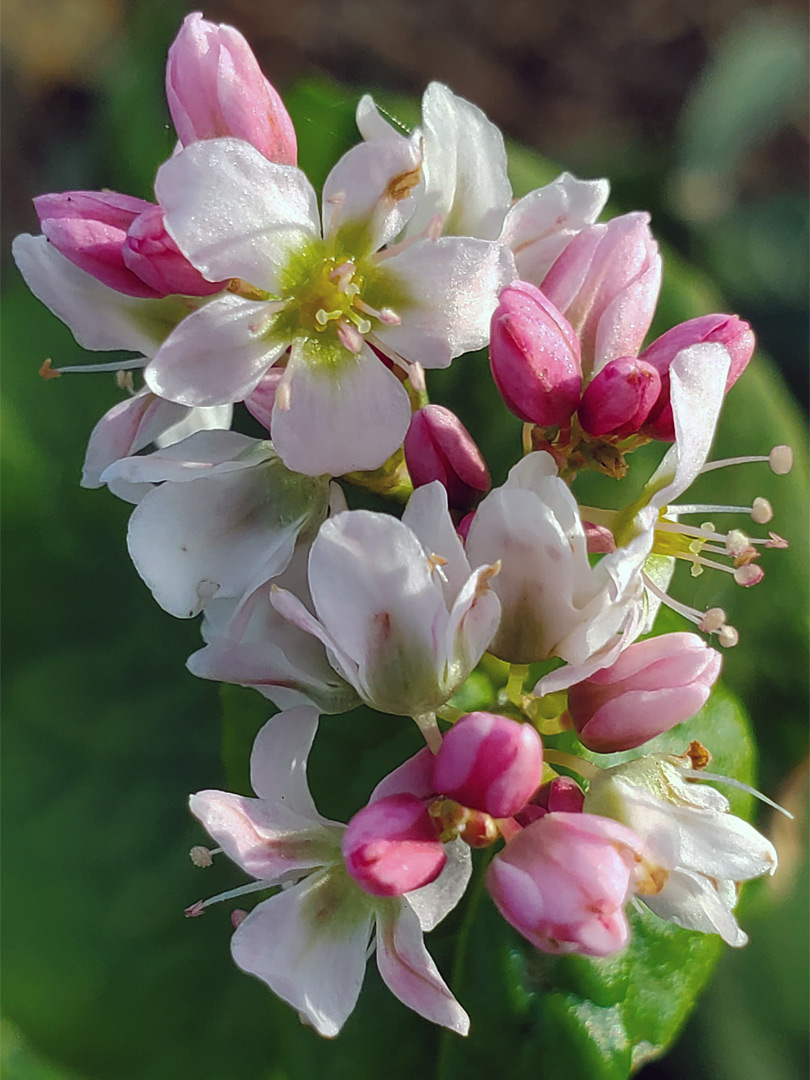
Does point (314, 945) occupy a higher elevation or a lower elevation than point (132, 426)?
lower

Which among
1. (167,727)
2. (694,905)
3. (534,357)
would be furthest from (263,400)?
(167,727)

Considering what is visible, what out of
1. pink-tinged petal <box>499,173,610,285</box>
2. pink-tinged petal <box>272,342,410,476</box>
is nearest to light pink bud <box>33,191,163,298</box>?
pink-tinged petal <box>272,342,410,476</box>

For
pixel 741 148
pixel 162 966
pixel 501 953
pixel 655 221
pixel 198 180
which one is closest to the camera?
pixel 198 180

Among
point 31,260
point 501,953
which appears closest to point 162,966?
point 501,953

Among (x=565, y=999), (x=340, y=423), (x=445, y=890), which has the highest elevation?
(x=340, y=423)

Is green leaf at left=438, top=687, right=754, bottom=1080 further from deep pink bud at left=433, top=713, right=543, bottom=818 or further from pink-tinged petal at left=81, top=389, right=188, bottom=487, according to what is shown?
pink-tinged petal at left=81, top=389, right=188, bottom=487

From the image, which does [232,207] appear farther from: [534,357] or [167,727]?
[167,727]

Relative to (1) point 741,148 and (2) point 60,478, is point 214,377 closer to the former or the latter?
(2) point 60,478
